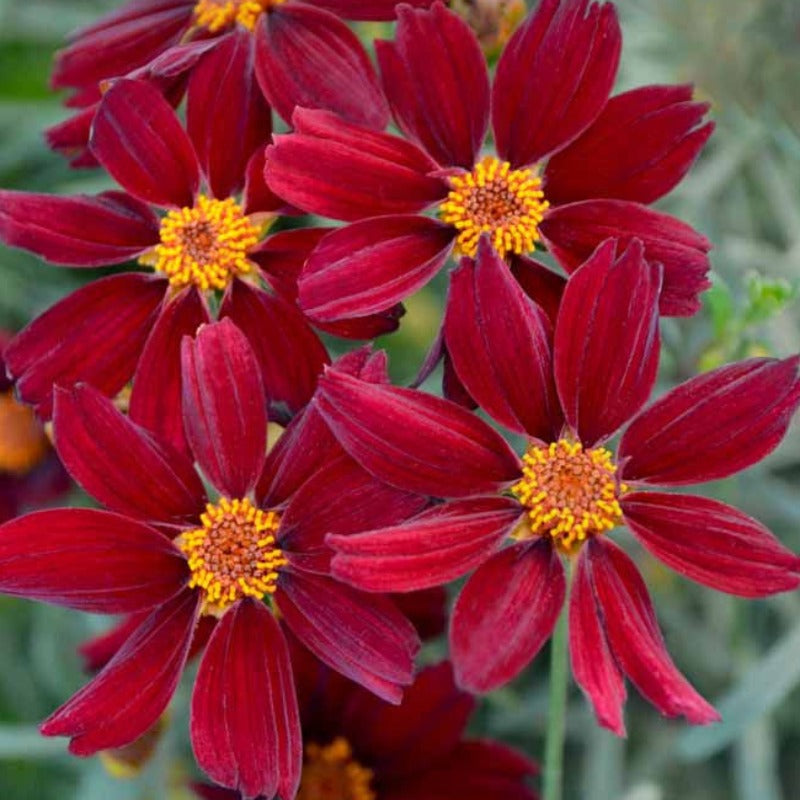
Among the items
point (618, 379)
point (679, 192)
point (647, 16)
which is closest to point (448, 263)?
point (618, 379)

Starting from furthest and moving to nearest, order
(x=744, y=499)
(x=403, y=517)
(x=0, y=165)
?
(x=0, y=165)
(x=744, y=499)
(x=403, y=517)

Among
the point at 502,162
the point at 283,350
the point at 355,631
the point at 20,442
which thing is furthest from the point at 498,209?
the point at 20,442

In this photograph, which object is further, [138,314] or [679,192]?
[679,192]

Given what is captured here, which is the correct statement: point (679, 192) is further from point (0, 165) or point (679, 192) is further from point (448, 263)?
point (0, 165)

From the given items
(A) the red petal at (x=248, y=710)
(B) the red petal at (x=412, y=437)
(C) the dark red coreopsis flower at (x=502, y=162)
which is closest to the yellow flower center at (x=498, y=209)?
(C) the dark red coreopsis flower at (x=502, y=162)

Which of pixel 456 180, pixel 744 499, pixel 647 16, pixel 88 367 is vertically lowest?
pixel 88 367

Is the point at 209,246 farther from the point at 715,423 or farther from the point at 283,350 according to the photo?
the point at 715,423

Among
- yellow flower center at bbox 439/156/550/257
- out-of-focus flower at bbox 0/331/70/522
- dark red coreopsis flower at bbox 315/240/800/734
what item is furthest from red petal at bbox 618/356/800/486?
out-of-focus flower at bbox 0/331/70/522
